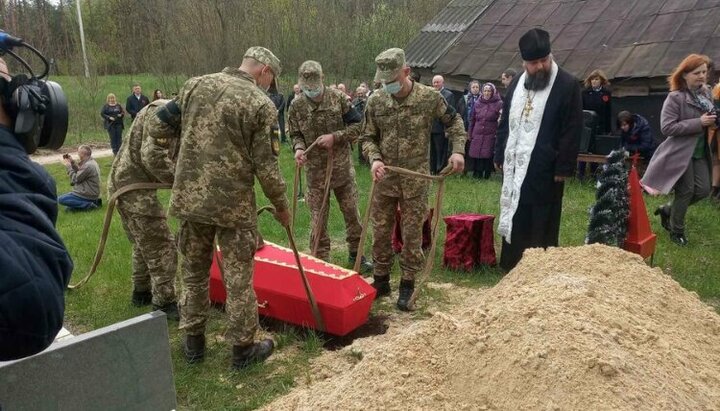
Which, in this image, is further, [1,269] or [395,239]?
[395,239]

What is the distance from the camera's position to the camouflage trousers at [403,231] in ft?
16.2

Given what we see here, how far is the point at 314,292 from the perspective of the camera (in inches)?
167

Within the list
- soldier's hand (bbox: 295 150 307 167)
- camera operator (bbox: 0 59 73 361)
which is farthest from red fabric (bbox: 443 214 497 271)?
camera operator (bbox: 0 59 73 361)

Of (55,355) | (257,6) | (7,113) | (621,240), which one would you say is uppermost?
(257,6)

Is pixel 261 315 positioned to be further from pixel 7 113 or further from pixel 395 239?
pixel 7 113

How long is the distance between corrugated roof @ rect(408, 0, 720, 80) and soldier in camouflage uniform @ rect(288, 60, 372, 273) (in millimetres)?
6022

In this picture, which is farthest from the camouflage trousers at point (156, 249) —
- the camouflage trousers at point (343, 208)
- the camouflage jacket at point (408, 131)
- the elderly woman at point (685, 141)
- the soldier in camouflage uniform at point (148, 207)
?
the elderly woman at point (685, 141)

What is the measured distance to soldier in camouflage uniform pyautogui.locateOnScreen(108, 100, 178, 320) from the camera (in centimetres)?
416

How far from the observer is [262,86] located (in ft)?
12.5

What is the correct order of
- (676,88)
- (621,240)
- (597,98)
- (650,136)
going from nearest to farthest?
1. (621,240)
2. (676,88)
3. (650,136)
4. (597,98)

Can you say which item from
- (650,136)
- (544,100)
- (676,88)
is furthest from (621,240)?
(650,136)

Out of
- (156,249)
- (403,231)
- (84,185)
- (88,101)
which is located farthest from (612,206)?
(88,101)

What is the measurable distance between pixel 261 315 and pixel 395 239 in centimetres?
200

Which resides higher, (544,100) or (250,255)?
(544,100)
